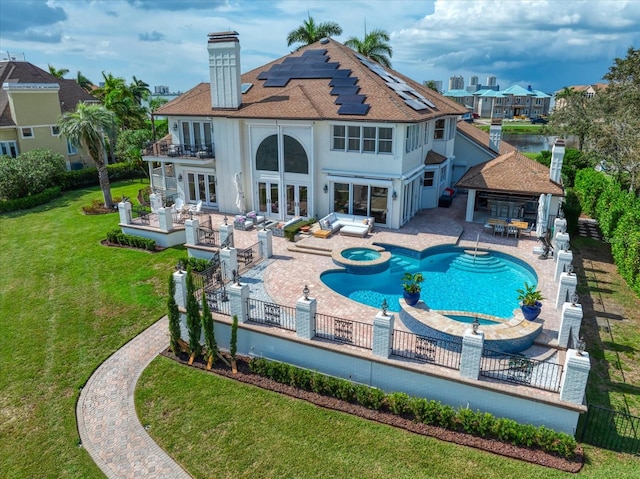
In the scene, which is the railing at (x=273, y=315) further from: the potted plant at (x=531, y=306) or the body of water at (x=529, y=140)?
the body of water at (x=529, y=140)

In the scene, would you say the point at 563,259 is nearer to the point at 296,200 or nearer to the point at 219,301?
the point at 219,301

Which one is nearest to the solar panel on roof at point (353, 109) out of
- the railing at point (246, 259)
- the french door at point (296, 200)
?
the french door at point (296, 200)

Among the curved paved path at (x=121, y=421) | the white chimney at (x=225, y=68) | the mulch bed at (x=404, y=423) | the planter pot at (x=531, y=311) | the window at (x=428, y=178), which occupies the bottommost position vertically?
the curved paved path at (x=121, y=421)

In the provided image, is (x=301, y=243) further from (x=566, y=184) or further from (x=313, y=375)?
(x=566, y=184)

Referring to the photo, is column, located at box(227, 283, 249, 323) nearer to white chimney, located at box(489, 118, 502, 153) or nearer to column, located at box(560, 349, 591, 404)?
column, located at box(560, 349, 591, 404)

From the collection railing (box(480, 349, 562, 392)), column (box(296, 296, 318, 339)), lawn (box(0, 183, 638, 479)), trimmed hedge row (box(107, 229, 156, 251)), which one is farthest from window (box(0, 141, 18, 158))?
railing (box(480, 349, 562, 392))
